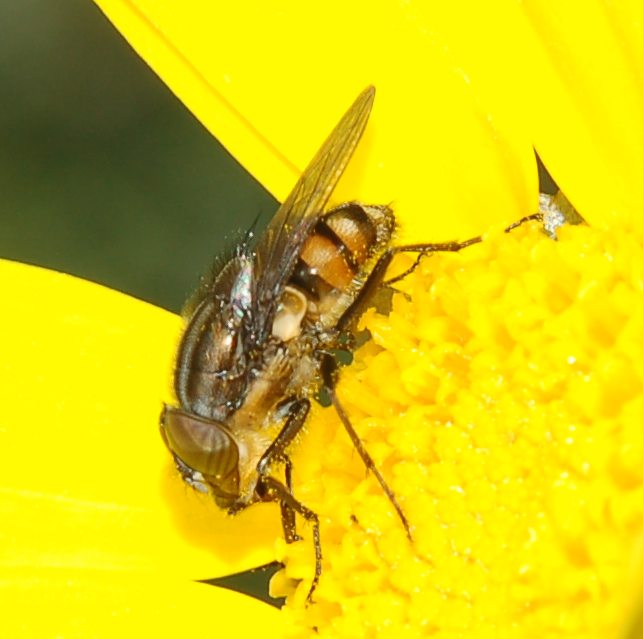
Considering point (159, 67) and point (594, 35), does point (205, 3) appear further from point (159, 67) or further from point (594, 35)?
point (594, 35)

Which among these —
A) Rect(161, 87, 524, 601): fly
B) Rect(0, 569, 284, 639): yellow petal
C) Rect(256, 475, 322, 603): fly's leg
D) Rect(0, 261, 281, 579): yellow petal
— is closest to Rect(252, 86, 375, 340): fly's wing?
Rect(161, 87, 524, 601): fly

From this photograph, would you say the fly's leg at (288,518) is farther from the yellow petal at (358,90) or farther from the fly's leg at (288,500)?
the yellow petal at (358,90)

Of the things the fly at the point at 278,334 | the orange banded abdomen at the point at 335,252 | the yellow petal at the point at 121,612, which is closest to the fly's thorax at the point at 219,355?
the fly at the point at 278,334

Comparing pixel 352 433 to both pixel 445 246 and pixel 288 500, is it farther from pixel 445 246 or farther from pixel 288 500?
pixel 445 246

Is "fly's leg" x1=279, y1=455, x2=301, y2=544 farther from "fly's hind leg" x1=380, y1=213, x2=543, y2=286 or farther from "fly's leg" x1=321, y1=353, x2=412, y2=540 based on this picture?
"fly's hind leg" x1=380, y1=213, x2=543, y2=286

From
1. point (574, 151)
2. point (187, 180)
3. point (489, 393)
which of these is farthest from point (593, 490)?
point (187, 180)
